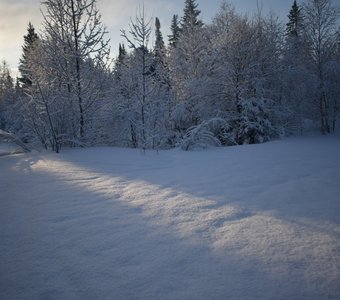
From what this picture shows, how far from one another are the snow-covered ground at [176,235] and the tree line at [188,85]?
4.28 m

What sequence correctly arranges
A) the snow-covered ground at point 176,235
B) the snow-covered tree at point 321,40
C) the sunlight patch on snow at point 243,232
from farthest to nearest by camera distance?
the snow-covered tree at point 321,40, the sunlight patch on snow at point 243,232, the snow-covered ground at point 176,235

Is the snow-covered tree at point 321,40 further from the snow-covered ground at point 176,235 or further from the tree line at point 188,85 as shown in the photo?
the snow-covered ground at point 176,235

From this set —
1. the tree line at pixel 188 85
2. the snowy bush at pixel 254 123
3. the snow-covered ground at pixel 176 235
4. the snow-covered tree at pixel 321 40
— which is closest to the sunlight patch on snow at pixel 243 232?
the snow-covered ground at pixel 176 235

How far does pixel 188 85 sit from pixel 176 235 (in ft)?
43.2

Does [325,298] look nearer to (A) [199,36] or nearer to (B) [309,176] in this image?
(B) [309,176]

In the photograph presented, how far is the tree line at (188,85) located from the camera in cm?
958

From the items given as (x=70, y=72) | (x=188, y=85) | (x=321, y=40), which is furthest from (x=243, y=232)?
(x=321, y=40)

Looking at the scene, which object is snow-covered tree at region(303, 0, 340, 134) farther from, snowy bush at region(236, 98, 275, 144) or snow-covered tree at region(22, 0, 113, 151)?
snow-covered tree at region(22, 0, 113, 151)

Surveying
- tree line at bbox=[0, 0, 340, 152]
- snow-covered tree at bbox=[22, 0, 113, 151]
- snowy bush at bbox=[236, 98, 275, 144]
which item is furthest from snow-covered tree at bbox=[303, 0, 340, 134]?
snow-covered tree at bbox=[22, 0, 113, 151]

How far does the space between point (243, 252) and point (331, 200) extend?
1.71m

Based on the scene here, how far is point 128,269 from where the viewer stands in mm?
2029

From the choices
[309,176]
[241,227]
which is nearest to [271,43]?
[309,176]

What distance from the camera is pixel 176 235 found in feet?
8.27

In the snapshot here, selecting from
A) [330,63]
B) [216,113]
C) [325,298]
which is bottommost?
[325,298]
